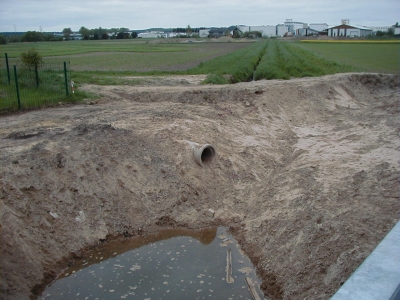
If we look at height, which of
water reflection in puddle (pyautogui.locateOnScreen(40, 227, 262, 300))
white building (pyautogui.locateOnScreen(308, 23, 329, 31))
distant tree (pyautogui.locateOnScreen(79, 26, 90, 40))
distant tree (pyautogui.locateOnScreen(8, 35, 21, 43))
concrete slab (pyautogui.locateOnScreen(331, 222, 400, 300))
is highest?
white building (pyautogui.locateOnScreen(308, 23, 329, 31))

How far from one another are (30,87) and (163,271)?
11.9 meters

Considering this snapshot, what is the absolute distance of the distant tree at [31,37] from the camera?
65812mm

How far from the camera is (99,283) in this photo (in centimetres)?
776

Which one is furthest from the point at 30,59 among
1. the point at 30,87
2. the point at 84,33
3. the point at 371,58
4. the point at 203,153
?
the point at 84,33

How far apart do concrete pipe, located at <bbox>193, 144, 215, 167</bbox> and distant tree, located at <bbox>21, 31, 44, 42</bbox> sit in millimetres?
63843

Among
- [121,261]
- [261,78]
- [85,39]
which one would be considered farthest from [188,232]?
[85,39]

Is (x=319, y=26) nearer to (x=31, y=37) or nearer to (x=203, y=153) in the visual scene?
(x=31, y=37)

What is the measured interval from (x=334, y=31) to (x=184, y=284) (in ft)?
390

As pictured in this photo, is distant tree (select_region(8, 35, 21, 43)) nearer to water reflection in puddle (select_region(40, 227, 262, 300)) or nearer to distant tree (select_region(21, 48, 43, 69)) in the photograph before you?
distant tree (select_region(21, 48, 43, 69))

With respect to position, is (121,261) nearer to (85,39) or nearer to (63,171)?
(63,171)

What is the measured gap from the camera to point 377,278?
2289 millimetres

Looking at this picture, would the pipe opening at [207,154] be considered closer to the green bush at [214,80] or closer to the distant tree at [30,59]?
the distant tree at [30,59]

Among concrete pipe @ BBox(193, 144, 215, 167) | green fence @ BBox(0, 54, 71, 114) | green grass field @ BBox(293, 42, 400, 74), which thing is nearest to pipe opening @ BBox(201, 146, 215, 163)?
concrete pipe @ BBox(193, 144, 215, 167)

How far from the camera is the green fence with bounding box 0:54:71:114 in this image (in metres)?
14.9
